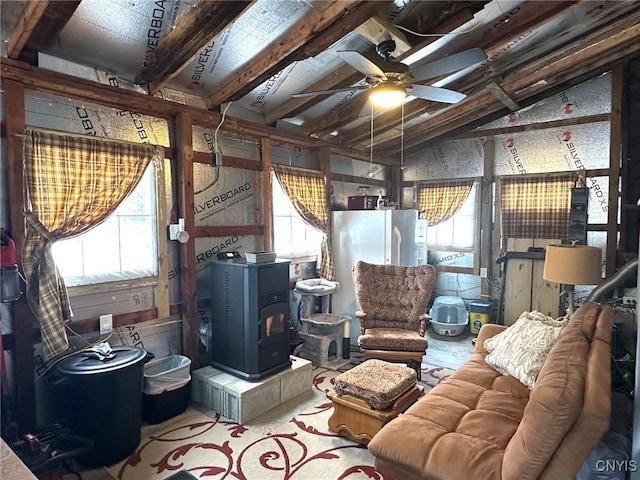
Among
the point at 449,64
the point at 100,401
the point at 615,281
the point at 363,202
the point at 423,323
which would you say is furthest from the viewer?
the point at 363,202

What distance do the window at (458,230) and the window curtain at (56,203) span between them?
4.49m

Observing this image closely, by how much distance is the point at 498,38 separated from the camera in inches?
126

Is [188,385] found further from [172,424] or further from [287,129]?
[287,129]

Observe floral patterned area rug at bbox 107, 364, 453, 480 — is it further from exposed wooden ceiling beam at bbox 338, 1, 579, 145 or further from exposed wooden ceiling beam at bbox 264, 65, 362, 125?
exposed wooden ceiling beam at bbox 338, 1, 579, 145

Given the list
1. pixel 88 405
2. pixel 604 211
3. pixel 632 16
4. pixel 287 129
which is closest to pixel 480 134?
pixel 604 211

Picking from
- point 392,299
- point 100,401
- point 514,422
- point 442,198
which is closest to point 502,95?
point 442,198

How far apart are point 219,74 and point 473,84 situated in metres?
2.67

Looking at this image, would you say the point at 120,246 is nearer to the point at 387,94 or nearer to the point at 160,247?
the point at 160,247

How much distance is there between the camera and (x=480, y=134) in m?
5.45

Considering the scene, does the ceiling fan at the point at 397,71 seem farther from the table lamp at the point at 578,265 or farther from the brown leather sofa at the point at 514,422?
the brown leather sofa at the point at 514,422

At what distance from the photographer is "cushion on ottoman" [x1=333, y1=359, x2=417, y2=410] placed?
98.1 inches

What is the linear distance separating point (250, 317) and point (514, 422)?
6.47 feet

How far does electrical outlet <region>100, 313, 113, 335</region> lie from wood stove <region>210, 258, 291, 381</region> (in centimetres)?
83

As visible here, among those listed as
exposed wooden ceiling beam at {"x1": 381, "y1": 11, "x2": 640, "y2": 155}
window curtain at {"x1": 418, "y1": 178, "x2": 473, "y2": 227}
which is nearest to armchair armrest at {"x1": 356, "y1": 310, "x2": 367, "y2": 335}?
window curtain at {"x1": 418, "y1": 178, "x2": 473, "y2": 227}
